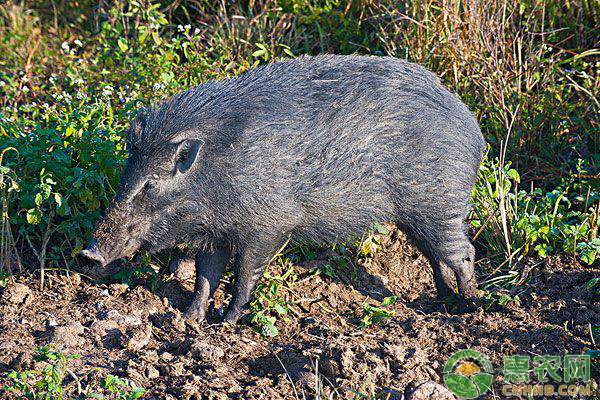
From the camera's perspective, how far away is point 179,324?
15.7ft

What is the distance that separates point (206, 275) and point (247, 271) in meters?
0.29

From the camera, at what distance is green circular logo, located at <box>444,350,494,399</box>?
3.93 meters

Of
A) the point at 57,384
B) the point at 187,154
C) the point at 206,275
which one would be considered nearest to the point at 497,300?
the point at 206,275

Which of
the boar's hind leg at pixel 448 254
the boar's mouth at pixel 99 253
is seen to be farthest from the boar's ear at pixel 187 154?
the boar's hind leg at pixel 448 254

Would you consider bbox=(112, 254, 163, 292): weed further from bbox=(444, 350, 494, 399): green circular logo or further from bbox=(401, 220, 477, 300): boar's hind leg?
bbox=(444, 350, 494, 399): green circular logo

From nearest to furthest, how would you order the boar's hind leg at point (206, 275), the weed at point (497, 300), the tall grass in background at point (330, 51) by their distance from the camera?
the weed at point (497, 300)
the boar's hind leg at point (206, 275)
the tall grass in background at point (330, 51)

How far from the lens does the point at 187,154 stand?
466cm

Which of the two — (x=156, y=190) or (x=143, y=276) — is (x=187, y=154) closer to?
(x=156, y=190)

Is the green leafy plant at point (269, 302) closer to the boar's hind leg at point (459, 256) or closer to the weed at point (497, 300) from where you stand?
the boar's hind leg at point (459, 256)

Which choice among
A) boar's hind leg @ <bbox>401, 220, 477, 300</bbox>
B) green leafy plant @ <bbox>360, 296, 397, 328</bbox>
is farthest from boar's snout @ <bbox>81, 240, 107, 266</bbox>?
boar's hind leg @ <bbox>401, 220, 477, 300</bbox>

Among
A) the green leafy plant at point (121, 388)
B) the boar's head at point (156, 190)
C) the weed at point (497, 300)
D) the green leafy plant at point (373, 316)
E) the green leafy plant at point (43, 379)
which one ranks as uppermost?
the boar's head at point (156, 190)

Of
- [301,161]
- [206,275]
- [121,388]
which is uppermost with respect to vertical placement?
[301,161]

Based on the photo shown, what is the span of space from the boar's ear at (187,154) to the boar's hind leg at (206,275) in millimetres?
594

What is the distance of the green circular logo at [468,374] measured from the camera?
3.93m
